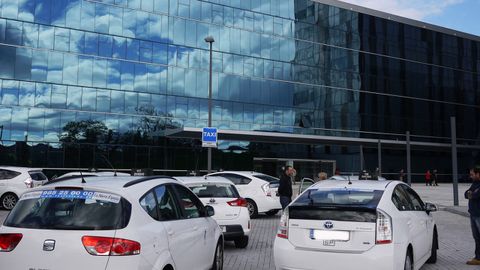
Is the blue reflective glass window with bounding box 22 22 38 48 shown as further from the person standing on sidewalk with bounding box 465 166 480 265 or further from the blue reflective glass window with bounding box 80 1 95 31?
the person standing on sidewalk with bounding box 465 166 480 265

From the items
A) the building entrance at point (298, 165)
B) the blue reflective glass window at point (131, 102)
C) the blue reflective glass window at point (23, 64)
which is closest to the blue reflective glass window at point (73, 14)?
the blue reflective glass window at point (23, 64)

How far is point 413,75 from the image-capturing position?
197 ft

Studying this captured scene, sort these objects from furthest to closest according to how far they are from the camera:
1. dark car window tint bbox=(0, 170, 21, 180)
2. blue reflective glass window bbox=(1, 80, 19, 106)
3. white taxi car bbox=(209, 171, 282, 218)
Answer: blue reflective glass window bbox=(1, 80, 19, 106), dark car window tint bbox=(0, 170, 21, 180), white taxi car bbox=(209, 171, 282, 218)

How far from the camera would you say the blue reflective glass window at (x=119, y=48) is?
41.7 m

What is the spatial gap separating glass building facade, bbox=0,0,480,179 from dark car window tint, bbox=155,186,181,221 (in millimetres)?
34868

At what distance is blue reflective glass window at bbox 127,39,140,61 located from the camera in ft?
139

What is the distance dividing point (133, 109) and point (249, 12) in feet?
50.1

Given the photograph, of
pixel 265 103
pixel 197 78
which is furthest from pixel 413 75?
pixel 197 78

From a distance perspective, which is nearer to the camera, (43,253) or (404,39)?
(43,253)

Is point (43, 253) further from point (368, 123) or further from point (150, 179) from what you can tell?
point (368, 123)

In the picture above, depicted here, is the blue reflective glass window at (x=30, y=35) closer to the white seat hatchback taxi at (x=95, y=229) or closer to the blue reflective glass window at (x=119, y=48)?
the blue reflective glass window at (x=119, y=48)

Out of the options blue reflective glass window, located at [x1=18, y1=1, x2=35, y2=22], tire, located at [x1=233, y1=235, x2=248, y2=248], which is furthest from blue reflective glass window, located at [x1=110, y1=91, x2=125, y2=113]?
tire, located at [x1=233, y1=235, x2=248, y2=248]

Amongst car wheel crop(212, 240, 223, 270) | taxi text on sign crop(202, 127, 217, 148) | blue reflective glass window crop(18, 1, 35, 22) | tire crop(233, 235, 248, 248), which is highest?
blue reflective glass window crop(18, 1, 35, 22)

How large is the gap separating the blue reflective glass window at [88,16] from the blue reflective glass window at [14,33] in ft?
15.4
